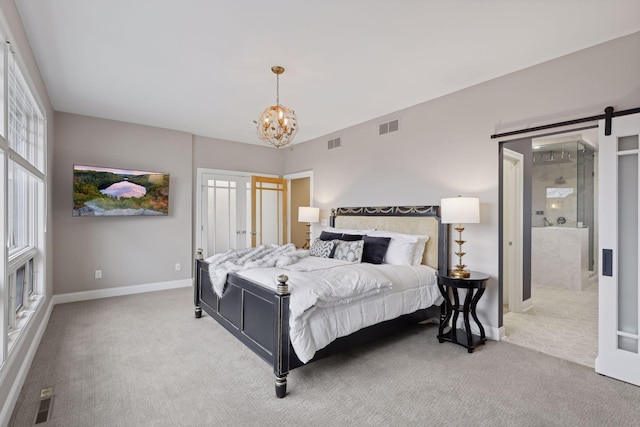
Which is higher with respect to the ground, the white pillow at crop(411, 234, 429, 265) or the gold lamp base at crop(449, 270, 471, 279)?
the white pillow at crop(411, 234, 429, 265)

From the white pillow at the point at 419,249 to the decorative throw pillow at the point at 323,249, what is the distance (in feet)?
3.39

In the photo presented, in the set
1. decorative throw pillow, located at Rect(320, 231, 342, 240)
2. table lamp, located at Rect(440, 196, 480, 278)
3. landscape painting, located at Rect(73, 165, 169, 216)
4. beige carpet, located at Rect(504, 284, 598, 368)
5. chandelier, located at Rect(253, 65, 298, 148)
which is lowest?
beige carpet, located at Rect(504, 284, 598, 368)

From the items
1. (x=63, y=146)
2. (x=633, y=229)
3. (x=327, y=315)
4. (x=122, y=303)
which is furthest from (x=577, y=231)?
(x=63, y=146)

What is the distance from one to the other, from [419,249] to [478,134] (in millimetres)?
1487

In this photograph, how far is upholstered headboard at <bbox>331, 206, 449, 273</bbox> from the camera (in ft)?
12.3

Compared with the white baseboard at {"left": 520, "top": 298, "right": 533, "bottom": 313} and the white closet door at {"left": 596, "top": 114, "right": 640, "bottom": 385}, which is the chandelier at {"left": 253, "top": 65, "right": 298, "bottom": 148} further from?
the white baseboard at {"left": 520, "top": 298, "right": 533, "bottom": 313}

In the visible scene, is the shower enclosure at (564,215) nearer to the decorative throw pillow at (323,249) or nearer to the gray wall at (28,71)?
the decorative throw pillow at (323,249)

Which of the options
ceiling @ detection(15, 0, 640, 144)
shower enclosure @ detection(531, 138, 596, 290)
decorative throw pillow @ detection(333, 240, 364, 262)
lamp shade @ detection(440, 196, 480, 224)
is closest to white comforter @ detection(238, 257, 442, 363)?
decorative throw pillow @ detection(333, 240, 364, 262)

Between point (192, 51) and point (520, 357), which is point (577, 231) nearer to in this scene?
point (520, 357)

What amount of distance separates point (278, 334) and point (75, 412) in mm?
1414

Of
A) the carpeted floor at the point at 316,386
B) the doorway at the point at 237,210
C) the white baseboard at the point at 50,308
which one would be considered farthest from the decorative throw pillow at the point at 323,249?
the white baseboard at the point at 50,308

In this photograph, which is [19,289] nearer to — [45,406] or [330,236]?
[45,406]

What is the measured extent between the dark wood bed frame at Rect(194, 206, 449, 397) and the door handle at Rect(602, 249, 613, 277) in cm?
141

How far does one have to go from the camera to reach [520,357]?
2.92 metres
